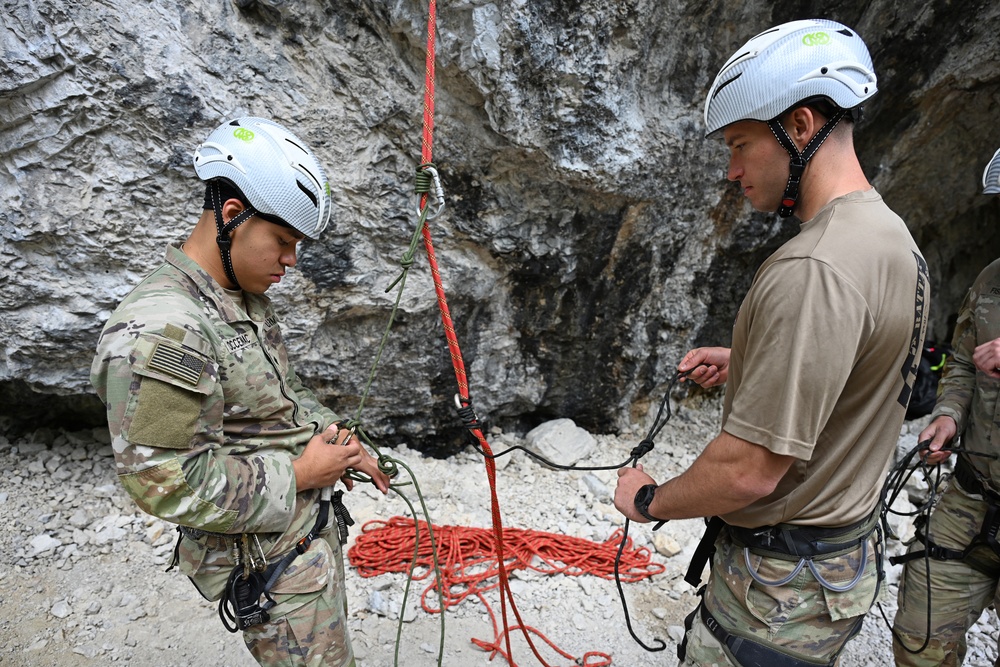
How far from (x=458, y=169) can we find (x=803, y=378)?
2938 mm

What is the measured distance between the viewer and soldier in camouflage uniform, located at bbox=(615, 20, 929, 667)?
4.45 feet

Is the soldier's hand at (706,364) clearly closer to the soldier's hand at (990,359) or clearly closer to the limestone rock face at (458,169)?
the soldier's hand at (990,359)

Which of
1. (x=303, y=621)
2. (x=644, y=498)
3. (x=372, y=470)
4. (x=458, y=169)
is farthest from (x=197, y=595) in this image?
(x=458, y=169)

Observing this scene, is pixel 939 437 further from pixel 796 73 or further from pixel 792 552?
pixel 796 73

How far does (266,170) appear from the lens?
1706 mm

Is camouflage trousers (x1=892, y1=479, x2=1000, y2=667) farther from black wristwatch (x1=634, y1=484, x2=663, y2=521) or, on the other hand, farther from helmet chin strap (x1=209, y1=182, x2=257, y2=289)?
helmet chin strap (x1=209, y1=182, x2=257, y2=289)

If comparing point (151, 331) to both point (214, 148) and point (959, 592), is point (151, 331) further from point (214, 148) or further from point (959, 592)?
point (959, 592)

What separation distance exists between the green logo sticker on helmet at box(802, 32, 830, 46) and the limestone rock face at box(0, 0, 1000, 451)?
7.10 feet

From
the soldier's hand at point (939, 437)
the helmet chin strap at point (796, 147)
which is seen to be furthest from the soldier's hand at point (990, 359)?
the helmet chin strap at point (796, 147)

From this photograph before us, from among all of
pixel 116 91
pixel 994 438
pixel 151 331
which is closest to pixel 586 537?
pixel 994 438

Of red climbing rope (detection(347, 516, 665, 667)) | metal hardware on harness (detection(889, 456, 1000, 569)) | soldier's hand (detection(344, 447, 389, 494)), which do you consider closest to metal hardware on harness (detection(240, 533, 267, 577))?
soldier's hand (detection(344, 447, 389, 494))

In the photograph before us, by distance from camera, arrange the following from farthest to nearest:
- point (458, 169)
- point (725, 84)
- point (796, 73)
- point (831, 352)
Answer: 1. point (458, 169)
2. point (725, 84)
3. point (796, 73)
4. point (831, 352)

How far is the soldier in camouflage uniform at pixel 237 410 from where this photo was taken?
1.51m

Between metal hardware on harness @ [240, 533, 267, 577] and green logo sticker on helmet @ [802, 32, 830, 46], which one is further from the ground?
green logo sticker on helmet @ [802, 32, 830, 46]
